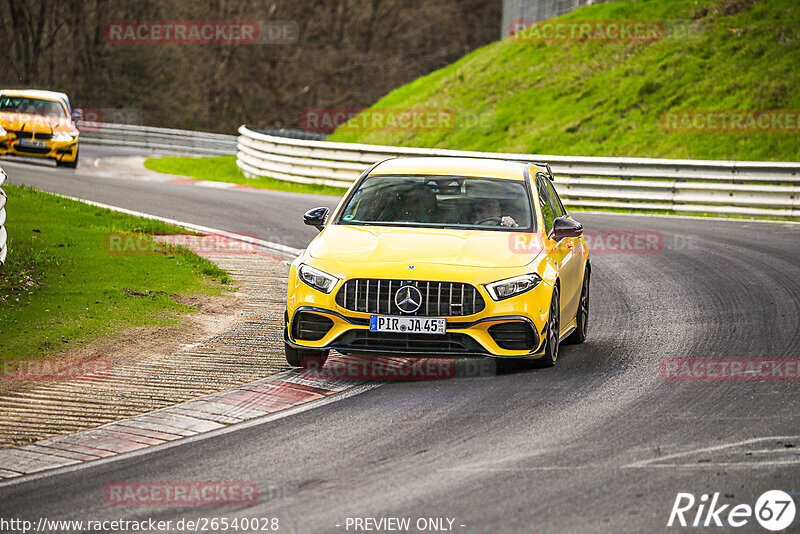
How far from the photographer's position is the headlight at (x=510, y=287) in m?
8.41

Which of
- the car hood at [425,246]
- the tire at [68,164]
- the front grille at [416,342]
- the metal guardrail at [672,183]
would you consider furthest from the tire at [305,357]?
the tire at [68,164]

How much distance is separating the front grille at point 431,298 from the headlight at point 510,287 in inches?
5.0

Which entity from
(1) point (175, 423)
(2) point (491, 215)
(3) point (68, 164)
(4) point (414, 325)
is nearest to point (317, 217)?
(2) point (491, 215)

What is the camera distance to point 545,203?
10.1 m

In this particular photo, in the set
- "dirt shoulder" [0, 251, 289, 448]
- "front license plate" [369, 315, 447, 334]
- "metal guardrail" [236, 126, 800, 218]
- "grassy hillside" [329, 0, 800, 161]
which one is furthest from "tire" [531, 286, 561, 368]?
"grassy hillside" [329, 0, 800, 161]

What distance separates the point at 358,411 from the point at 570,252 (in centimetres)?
304

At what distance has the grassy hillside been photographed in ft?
92.1

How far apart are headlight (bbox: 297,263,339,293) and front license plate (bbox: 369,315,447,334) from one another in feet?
1.72

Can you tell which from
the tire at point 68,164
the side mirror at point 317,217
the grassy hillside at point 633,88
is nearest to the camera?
the side mirror at point 317,217

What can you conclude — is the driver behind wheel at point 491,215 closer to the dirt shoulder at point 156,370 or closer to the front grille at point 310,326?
the front grille at point 310,326

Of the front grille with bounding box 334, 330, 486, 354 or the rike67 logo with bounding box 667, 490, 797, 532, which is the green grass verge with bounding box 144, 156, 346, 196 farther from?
the rike67 logo with bounding box 667, 490, 797, 532

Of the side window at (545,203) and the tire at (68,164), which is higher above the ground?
the side window at (545,203)

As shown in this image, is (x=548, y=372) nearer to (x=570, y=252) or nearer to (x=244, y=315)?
(x=570, y=252)

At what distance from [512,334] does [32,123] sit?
21.6 meters
